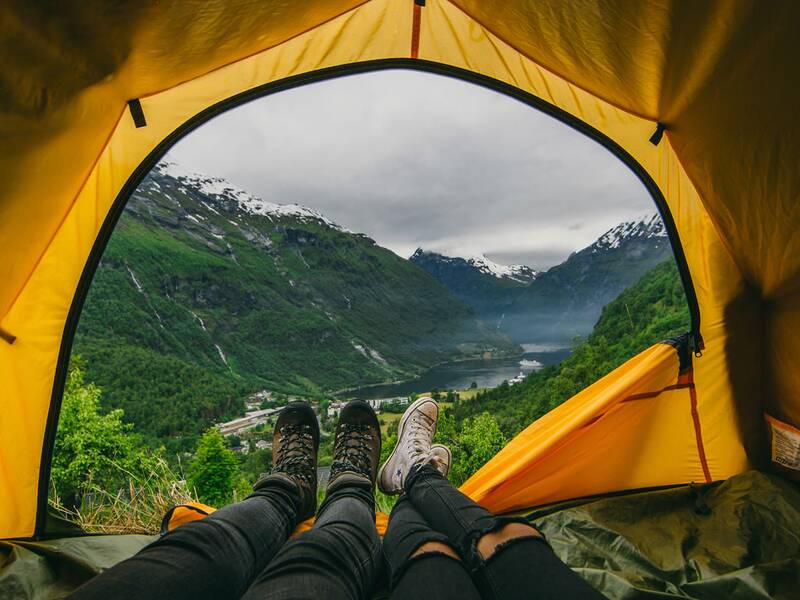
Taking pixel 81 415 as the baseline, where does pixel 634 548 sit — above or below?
above

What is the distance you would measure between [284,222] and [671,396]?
157724 millimetres

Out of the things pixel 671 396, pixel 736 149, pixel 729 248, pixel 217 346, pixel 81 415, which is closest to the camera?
pixel 736 149

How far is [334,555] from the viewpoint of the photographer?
1090mm

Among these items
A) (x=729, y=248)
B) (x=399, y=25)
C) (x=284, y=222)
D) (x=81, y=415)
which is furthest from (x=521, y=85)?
(x=284, y=222)

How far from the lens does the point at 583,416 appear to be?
5.76 feet

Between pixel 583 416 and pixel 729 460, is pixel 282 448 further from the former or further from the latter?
pixel 729 460

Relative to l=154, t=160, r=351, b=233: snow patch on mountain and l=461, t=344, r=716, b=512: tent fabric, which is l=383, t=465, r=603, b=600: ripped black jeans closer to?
l=461, t=344, r=716, b=512: tent fabric

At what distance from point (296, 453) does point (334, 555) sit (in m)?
1.10

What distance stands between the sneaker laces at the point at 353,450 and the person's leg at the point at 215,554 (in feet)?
0.96

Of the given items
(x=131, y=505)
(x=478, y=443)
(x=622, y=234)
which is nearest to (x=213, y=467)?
(x=478, y=443)

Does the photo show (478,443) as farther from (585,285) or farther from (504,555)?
(585,285)

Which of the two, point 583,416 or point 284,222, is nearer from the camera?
point 583,416

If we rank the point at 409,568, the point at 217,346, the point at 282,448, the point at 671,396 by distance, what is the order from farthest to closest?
the point at 217,346, the point at 282,448, the point at 671,396, the point at 409,568

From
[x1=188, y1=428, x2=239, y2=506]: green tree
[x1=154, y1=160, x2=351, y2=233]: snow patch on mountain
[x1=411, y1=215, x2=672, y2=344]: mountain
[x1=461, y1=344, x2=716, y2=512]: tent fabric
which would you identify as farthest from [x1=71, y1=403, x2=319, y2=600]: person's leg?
[x1=154, y1=160, x2=351, y2=233]: snow patch on mountain
